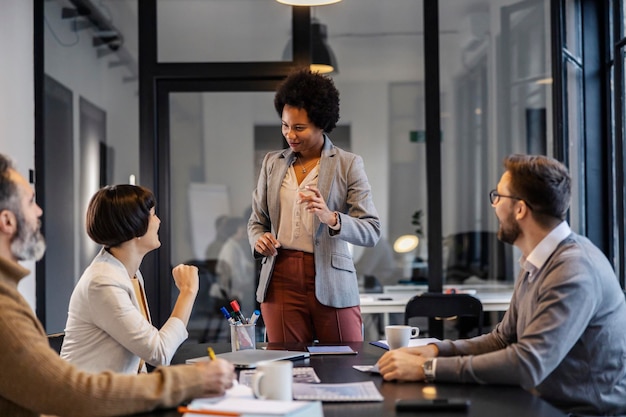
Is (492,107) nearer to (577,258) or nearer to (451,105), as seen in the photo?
(451,105)

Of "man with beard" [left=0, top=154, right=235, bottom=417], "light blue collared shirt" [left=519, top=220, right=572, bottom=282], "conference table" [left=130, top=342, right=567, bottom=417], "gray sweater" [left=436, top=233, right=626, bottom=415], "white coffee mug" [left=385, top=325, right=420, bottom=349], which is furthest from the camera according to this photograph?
"white coffee mug" [left=385, top=325, right=420, bottom=349]

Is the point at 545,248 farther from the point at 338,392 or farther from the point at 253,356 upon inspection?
the point at 253,356

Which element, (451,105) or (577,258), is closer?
(577,258)

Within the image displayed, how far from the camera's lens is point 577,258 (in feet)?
7.11

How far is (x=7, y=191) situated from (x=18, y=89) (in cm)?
365

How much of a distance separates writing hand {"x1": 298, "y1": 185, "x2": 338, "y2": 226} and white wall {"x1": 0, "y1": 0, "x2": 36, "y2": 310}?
7.24 feet

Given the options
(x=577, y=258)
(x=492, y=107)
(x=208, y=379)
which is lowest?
(x=208, y=379)

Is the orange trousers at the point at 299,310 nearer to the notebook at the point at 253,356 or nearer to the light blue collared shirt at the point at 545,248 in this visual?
the notebook at the point at 253,356

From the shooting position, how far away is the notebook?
230 centimetres

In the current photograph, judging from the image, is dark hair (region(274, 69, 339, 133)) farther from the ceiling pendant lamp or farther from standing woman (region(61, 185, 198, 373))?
the ceiling pendant lamp

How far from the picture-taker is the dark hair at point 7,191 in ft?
5.79

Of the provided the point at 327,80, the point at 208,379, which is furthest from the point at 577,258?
the point at 327,80

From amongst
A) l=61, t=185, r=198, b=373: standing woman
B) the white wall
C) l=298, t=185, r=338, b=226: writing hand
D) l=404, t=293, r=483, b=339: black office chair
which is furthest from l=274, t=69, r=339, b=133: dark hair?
the white wall

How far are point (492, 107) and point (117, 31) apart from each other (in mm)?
2452
